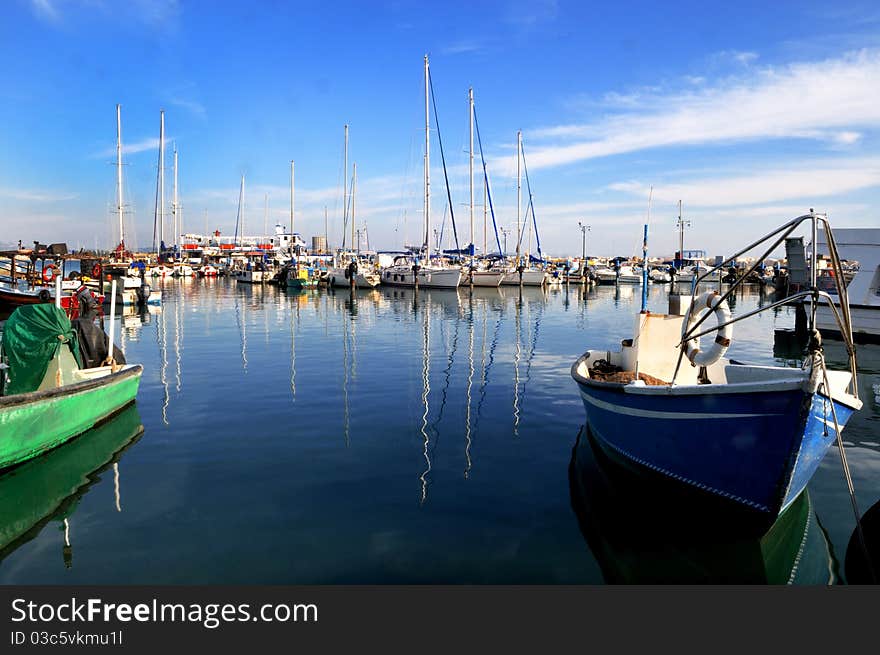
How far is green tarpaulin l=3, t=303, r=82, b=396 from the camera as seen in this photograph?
11.9 metres

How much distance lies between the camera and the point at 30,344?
475 inches

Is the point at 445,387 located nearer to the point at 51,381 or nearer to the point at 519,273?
the point at 51,381

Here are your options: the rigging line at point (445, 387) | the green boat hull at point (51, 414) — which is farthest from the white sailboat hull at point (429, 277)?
the green boat hull at point (51, 414)

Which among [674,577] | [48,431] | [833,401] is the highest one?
[833,401]

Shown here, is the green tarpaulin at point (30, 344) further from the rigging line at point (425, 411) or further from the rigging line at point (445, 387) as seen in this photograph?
the rigging line at point (445, 387)

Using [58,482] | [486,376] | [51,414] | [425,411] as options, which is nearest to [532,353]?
[486,376]

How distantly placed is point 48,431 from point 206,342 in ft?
50.1

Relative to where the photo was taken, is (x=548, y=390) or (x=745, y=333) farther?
(x=745, y=333)

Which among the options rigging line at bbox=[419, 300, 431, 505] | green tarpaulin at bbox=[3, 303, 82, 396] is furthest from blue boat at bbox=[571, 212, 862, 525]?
green tarpaulin at bbox=[3, 303, 82, 396]

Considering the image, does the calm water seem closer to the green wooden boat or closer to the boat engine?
the green wooden boat

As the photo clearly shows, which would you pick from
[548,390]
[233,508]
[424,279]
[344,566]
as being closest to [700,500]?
[344,566]

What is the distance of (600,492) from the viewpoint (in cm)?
953

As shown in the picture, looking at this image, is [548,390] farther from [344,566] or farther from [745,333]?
[745,333]

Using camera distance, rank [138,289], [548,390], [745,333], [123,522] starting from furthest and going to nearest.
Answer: [138,289], [745,333], [548,390], [123,522]
